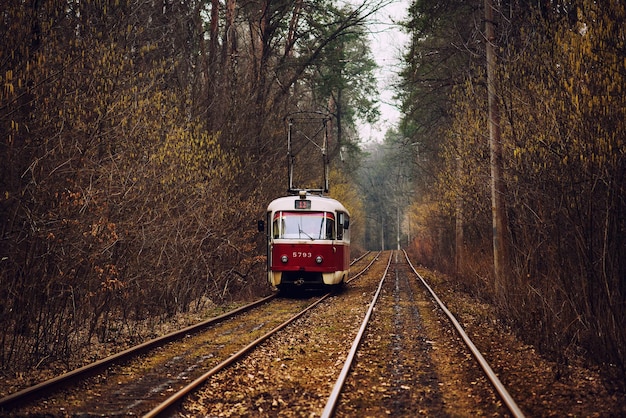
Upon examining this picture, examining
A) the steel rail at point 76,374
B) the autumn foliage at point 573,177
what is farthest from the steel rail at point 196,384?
the autumn foliage at point 573,177

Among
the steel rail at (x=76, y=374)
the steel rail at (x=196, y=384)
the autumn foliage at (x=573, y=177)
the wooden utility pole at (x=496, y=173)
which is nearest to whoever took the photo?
the steel rail at (x=196, y=384)

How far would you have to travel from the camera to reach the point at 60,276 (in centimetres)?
909

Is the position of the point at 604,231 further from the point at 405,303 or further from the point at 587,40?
the point at 405,303

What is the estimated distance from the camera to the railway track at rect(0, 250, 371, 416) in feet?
21.8

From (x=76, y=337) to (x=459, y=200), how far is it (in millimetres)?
11903

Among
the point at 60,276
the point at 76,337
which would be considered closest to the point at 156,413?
the point at 60,276

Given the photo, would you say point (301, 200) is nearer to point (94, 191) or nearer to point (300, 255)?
point (300, 255)

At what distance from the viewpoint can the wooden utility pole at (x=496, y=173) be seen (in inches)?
513

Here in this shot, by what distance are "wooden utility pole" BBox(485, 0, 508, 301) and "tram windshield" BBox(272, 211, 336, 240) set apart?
5596mm

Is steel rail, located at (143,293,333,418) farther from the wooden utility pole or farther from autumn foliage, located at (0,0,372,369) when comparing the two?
the wooden utility pole

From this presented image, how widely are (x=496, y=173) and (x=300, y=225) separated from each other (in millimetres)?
6782

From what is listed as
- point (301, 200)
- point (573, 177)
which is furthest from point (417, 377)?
point (301, 200)

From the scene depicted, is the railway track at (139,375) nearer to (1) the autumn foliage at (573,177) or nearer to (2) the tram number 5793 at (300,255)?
(1) the autumn foliage at (573,177)

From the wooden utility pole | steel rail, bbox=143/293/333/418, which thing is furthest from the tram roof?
steel rail, bbox=143/293/333/418
